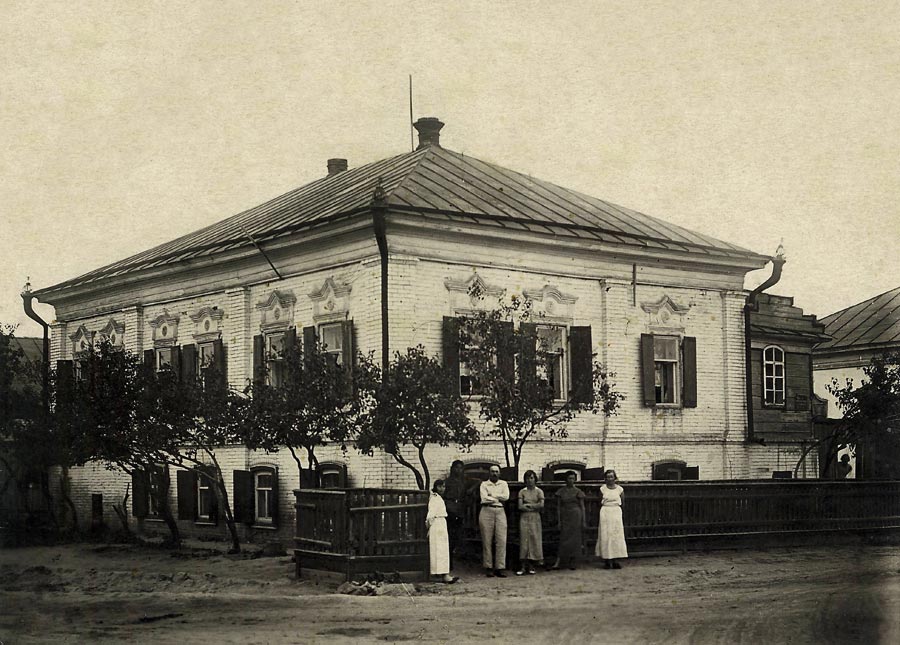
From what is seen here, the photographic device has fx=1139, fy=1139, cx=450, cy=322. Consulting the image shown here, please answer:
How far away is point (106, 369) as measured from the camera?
19922 mm

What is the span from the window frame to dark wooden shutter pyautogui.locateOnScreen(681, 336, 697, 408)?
2.67 meters

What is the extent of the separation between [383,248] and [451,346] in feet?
6.72

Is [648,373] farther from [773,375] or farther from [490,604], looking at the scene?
[490,604]

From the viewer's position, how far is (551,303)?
21.6 m

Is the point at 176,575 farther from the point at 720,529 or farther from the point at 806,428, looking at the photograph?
the point at 806,428

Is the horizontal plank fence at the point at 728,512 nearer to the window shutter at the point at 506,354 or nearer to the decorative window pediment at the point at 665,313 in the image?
the window shutter at the point at 506,354

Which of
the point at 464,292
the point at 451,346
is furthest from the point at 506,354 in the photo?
the point at 464,292

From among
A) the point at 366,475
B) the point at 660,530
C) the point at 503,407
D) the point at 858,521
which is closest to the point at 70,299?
the point at 366,475

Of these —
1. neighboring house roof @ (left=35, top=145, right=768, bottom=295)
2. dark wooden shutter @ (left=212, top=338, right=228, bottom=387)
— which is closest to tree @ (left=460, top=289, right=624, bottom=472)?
neighboring house roof @ (left=35, top=145, right=768, bottom=295)

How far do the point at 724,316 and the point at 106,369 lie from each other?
41.7 ft

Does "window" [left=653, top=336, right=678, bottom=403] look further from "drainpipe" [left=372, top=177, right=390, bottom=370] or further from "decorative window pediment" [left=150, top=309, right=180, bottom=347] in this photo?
"decorative window pediment" [left=150, top=309, right=180, bottom=347]

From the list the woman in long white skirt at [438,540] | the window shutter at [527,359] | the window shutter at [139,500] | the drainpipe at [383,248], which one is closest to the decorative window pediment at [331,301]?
the drainpipe at [383,248]

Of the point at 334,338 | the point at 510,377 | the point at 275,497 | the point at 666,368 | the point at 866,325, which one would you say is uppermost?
the point at 866,325

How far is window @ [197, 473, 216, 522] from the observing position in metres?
23.7
